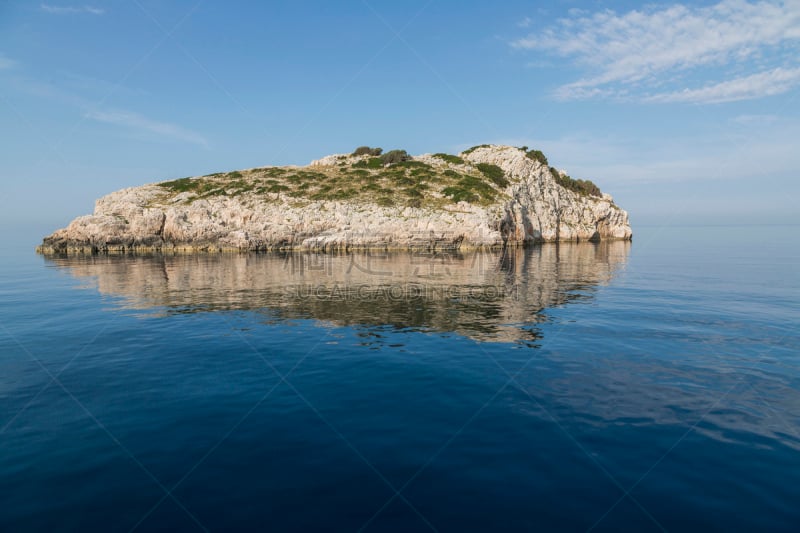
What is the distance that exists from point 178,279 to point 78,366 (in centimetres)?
2536

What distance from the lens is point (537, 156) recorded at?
109062mm

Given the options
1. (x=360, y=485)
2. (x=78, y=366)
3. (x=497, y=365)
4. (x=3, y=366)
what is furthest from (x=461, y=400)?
(x=3, y=366)

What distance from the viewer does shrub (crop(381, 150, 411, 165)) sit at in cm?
10868

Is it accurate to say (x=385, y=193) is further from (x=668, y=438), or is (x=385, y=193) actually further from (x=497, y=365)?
(x=668, y=438)

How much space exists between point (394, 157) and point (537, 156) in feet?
126

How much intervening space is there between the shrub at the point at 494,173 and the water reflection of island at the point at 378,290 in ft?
159

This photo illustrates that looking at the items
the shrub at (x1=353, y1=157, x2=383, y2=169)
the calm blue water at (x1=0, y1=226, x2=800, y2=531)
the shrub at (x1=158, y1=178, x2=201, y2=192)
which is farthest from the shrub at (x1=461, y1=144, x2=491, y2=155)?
the calm blue water at (x1=0, y1=226, x2=800, y2=531)

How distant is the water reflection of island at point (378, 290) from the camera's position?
22328 mm

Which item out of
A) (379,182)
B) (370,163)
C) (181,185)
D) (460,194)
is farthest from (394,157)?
(181,185)

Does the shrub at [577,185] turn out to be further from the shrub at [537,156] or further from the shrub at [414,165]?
A: the shrub at [414,165]

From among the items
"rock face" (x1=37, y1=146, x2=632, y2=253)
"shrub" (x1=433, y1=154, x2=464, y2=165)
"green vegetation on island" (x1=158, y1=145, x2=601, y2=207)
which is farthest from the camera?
"shrub" (x1=433, y1=154, x2=464, y2=165)

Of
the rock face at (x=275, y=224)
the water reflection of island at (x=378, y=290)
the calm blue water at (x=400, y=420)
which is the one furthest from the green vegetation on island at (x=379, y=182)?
the calm blue water at (x=400, y=420)

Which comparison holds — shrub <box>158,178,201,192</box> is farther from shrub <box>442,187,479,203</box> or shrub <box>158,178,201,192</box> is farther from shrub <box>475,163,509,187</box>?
shrub <box>475,163,509,187</box>

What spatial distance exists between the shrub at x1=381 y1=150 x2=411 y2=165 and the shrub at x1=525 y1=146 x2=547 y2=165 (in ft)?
106
